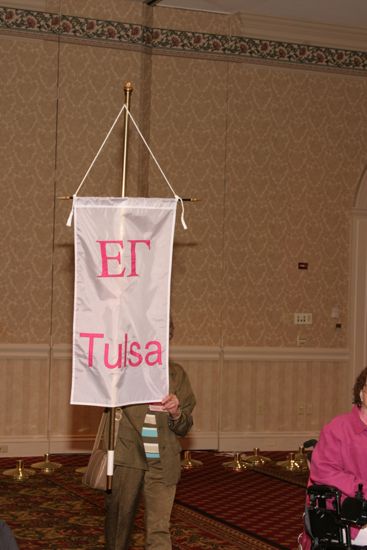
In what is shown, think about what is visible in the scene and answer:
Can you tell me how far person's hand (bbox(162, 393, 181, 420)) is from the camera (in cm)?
524

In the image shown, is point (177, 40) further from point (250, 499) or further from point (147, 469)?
point (147, 469)

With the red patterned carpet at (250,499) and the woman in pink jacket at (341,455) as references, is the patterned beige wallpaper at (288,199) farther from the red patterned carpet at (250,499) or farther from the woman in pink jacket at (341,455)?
the woman in pink jacket at (341,455)

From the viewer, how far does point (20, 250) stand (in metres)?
9.99

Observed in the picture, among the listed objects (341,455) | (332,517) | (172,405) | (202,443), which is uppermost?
(172,405)

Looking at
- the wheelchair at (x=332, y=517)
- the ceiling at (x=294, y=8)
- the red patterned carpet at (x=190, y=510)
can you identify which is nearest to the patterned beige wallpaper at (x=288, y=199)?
the ceiling at (x=294, y=8)

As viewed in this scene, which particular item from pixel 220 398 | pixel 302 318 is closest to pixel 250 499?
pixel 220 398

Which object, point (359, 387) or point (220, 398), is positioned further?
point (220, 398)

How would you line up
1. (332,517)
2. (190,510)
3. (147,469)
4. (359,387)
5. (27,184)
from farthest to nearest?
(27,184) → (190,510) → (147,469) → (359,387) → (332,517)

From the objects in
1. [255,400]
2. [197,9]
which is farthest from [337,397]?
[197,9]

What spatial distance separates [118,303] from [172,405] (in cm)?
60

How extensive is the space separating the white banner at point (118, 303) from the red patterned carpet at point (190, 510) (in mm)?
2051

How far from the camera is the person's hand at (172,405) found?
206 inches

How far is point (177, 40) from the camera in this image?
10.5 metres

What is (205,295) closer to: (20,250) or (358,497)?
(20,250)
